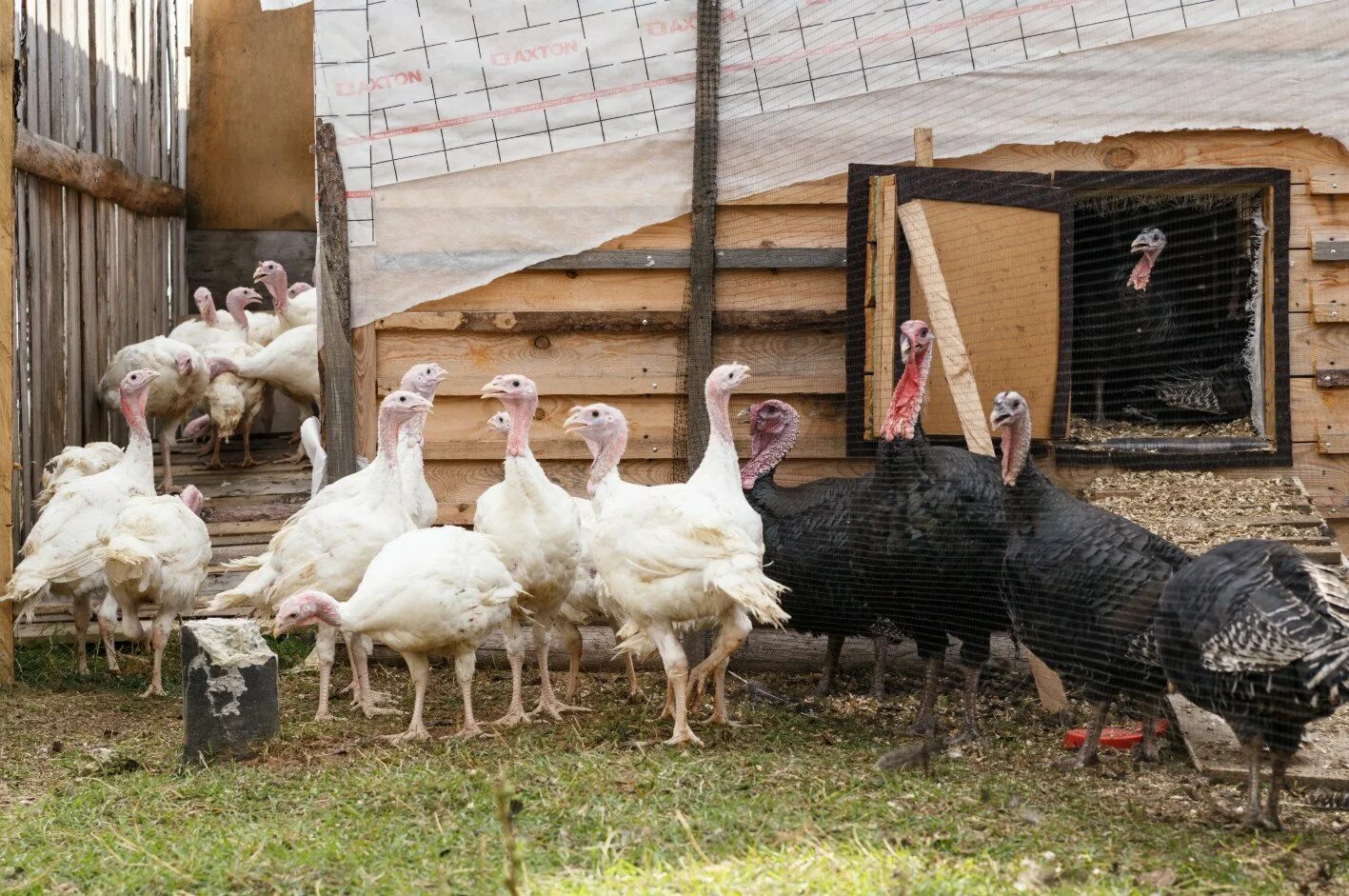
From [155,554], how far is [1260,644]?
4.77 m

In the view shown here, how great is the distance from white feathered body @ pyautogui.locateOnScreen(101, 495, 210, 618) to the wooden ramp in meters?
0.31

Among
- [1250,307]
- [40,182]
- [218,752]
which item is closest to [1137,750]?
[1250,307]

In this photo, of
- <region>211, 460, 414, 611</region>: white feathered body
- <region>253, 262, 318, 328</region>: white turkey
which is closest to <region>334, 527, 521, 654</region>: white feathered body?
<region>211, 460, 414, 611</region>: white feathered body

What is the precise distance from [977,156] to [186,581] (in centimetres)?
431

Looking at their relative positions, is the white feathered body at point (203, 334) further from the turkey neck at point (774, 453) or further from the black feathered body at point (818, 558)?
the black feathered body at point (818, 558)

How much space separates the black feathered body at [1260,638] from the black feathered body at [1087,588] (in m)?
0.33

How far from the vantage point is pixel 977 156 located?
6.75m

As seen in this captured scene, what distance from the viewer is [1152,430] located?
7.31 metres

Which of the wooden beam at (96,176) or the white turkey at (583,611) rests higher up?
the wooden beam at (96,176)

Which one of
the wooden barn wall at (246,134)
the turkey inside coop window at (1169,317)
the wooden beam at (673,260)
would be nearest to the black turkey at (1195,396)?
the turkey inside coop window at (1169,317)

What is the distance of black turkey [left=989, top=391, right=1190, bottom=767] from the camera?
4.85 metres

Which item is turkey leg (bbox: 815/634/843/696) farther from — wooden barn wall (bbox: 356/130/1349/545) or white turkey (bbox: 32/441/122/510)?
white turkey (bbox: 32/441/122/510)

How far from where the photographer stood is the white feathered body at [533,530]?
5.83 metres

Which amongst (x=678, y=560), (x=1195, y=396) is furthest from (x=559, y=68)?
(x=1195, y=396)
